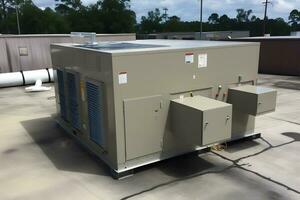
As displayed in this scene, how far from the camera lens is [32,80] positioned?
36.1 feet

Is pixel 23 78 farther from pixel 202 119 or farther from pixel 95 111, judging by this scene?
pixel 202 119

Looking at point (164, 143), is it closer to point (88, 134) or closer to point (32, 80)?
point (88, 134)

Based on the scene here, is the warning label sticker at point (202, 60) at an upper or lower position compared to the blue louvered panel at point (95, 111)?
upper

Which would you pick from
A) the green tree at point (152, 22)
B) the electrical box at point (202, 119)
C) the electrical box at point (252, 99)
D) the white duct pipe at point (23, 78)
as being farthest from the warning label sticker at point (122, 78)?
the green tree at point (152, 22)

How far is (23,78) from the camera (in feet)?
35.7

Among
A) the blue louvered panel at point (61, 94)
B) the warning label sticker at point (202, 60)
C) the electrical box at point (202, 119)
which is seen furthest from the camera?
the blue louvered panel at point (61, 94)

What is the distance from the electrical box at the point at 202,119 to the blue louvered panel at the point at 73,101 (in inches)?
67.8

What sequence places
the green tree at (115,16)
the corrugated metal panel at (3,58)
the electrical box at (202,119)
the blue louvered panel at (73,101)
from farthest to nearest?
the green tree at (115,16), the corrugated metal panel at (3,58), the blue louvered panel at (73,101), the electrical box at (202,119)

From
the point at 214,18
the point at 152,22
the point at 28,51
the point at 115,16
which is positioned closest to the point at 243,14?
the point at 214,18

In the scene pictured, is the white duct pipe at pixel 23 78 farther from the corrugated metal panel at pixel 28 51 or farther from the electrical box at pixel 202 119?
the electrical box at pixel 202 119

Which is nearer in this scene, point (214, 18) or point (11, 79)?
point (11, 79)

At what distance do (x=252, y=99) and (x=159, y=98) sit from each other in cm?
141

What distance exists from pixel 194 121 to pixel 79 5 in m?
56.4

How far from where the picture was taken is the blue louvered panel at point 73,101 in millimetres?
4915
